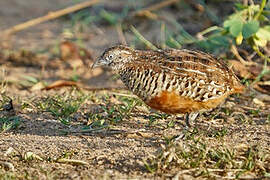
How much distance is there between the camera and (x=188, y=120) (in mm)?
5453

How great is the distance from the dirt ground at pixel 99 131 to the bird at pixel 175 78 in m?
0.33

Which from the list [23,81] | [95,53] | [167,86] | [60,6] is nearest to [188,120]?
[167,86]

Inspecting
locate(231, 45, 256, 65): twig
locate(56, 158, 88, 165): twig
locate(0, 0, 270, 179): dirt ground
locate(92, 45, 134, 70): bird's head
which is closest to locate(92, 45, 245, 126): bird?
locate(92, 45, 134, 70): bird's head

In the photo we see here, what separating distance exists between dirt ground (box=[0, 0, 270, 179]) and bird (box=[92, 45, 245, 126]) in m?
0.33

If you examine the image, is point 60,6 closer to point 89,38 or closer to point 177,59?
point 89,38

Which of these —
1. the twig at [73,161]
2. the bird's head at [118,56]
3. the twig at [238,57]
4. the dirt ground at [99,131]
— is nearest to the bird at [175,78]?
the bird's head at [118,56]

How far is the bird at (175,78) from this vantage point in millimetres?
5082

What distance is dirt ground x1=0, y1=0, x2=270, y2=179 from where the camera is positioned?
4566 millimetres

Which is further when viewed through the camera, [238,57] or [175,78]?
[238,57]

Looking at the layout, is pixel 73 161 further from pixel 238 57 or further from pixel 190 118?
pixel 238 57

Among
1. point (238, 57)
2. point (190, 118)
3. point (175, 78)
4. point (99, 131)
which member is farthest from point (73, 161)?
point (238, 57)

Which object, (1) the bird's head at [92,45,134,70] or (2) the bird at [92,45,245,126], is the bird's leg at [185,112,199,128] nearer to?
(2) the bird at [92,45,245,126]

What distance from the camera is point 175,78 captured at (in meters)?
5.13

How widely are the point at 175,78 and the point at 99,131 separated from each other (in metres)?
0.99
